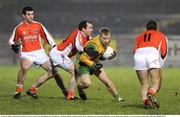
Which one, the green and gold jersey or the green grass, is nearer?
the green grass

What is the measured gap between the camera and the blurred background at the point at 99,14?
135 feet

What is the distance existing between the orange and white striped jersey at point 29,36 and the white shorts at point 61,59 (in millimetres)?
232

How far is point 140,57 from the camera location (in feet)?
38.2

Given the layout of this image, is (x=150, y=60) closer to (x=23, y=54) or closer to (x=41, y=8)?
(x=23, y=54)

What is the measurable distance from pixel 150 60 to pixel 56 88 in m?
6.38

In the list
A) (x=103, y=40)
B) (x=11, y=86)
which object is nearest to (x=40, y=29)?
(x=103, y=40)

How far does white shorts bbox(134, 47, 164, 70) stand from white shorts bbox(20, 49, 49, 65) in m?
2.97

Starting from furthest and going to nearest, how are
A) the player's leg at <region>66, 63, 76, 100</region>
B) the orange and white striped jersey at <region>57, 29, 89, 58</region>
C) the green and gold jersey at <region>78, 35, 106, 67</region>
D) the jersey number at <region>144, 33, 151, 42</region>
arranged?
1. the player's leg at <region>66, 63, 76, 100</region>
2. the orange and white striped jersey at <region>57, 29, 89, 58</region>
3. the green and gold jersey at <region>78, 35, 106, 67</region>
4. the jersey number at <region>144, 33, 151, 42</region>

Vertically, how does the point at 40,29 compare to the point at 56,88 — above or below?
above

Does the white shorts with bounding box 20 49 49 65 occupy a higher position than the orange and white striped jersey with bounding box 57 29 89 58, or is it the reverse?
the orange and white striped jersey with bounding box 57 29 89 58

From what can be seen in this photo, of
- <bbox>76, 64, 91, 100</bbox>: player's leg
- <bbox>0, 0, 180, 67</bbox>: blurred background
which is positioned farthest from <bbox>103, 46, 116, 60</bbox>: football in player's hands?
<bbox>0, 0, 180, 67</bbox>: blurred background

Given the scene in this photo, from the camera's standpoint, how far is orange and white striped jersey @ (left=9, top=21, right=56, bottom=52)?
45.3ft

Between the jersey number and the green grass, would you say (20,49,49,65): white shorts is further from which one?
the jersey number

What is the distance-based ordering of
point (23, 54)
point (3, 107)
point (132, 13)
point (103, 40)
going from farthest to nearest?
point (132, 13) < point (23, 54) < point (103, 40) < point (3, 107)
